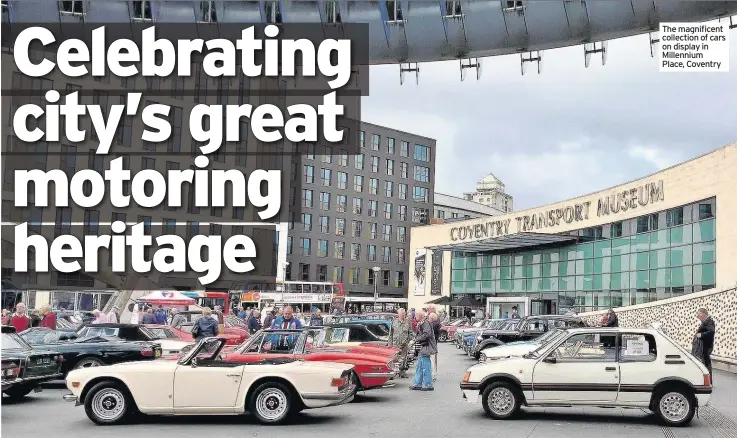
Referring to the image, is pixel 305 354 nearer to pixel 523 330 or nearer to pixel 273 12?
pixel 273 12

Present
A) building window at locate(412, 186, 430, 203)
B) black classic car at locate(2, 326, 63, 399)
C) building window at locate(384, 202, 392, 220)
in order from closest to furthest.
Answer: black classic car at locate(2, 326, 63, 399) → building window at locate(384, 202, 392, 220) → building window at locate(412, 186, 430, 203)

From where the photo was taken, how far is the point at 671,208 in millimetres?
36656

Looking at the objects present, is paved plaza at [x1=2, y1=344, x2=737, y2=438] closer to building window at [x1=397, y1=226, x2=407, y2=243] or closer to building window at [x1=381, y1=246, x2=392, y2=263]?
building window at [x1=381, y1=246, x2=392, y2=263]

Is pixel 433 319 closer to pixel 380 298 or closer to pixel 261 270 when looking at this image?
pixel 261 270

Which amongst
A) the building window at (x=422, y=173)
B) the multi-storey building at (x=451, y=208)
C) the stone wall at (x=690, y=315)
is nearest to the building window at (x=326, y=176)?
the building window at (x=422, y=173)

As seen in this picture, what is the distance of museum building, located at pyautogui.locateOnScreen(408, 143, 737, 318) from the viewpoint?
32844 mm

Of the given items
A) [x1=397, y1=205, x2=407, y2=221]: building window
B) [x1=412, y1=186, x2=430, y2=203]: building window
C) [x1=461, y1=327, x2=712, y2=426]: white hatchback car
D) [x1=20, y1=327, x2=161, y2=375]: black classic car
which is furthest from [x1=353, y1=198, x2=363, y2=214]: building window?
[x1=461, y1=327, x2=712, y2=426]: white hatchback car

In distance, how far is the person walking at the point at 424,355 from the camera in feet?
56.0

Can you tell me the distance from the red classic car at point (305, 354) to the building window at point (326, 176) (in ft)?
260

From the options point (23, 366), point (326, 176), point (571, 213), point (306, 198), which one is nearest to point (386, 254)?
point (326, 176)

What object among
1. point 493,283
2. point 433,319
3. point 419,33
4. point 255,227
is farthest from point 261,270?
point 419,33

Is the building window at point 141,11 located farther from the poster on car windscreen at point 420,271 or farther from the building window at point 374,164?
the building window at point 374,164

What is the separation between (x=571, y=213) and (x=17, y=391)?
3755cm

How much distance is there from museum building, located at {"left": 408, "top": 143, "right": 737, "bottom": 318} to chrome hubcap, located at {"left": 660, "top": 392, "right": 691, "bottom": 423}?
17092 mm
